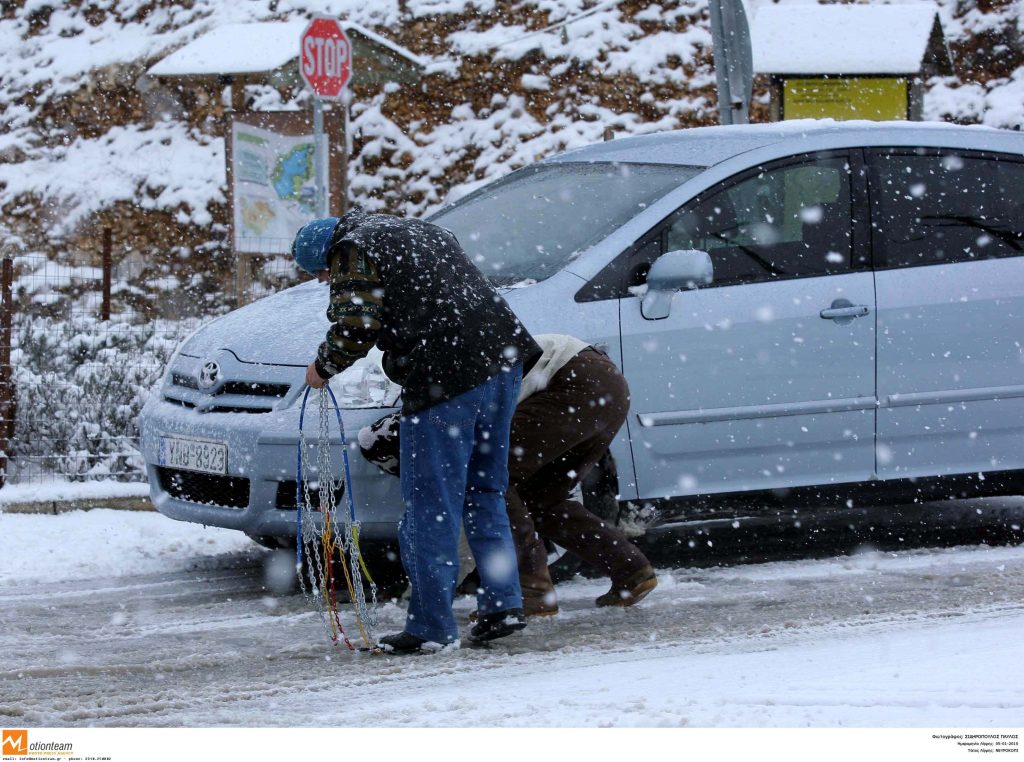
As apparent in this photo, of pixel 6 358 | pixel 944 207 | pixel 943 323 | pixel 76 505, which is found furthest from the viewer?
pixel 6 358

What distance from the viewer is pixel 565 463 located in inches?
209

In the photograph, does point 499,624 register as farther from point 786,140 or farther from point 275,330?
point 786,140

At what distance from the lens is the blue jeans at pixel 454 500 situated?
15.1 ft

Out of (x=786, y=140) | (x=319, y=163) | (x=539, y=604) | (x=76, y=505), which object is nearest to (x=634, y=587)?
(x=539, y=604)

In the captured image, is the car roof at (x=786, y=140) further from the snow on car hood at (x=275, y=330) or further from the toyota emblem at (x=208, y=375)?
the toyota emblem at (x=208, y=375)

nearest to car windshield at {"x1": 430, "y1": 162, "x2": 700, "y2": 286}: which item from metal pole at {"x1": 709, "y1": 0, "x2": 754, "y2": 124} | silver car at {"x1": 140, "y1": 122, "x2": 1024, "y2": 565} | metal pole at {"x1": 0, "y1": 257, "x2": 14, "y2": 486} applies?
silver car at {"x1": 140, "y1": 122, "x2": 1024, "y2": 565}

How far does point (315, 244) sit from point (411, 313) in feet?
1.35

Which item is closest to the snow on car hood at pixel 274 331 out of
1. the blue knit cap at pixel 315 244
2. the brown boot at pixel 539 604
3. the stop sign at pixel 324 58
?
the blue knit cap at pixel 315 244
